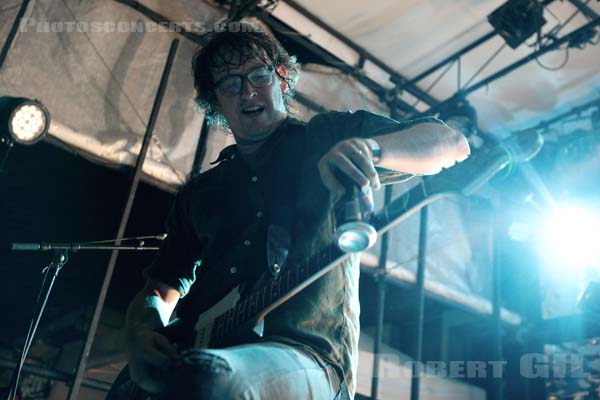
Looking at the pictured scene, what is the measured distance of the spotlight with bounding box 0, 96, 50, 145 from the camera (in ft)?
11.1

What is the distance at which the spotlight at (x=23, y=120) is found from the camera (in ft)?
11.1

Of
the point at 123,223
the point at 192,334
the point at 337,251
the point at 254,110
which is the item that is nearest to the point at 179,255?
the point at 192,334

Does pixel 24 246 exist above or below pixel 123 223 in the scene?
below

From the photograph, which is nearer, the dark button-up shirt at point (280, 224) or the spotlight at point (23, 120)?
the dark button-up shirt at point (280, 224)

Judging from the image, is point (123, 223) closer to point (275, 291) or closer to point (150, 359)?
point (150, 359)

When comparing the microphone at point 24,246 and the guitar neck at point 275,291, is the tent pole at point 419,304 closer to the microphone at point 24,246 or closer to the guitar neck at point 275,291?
the microphone at point 24,246

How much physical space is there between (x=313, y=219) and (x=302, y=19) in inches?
202

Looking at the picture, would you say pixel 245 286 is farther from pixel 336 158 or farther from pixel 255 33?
pixel 255 33

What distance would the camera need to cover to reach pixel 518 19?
5.38 meters

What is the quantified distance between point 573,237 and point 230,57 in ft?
21.6

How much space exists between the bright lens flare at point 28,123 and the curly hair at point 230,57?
1657 mm

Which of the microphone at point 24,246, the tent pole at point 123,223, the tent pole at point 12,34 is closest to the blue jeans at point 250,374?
the microphone at point 24,246

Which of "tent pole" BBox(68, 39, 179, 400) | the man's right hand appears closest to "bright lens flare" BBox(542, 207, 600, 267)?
"tent pole" BBox(68, 39, 179, 400)

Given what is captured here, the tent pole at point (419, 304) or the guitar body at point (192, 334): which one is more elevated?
the tent pole at point (419, 304)
